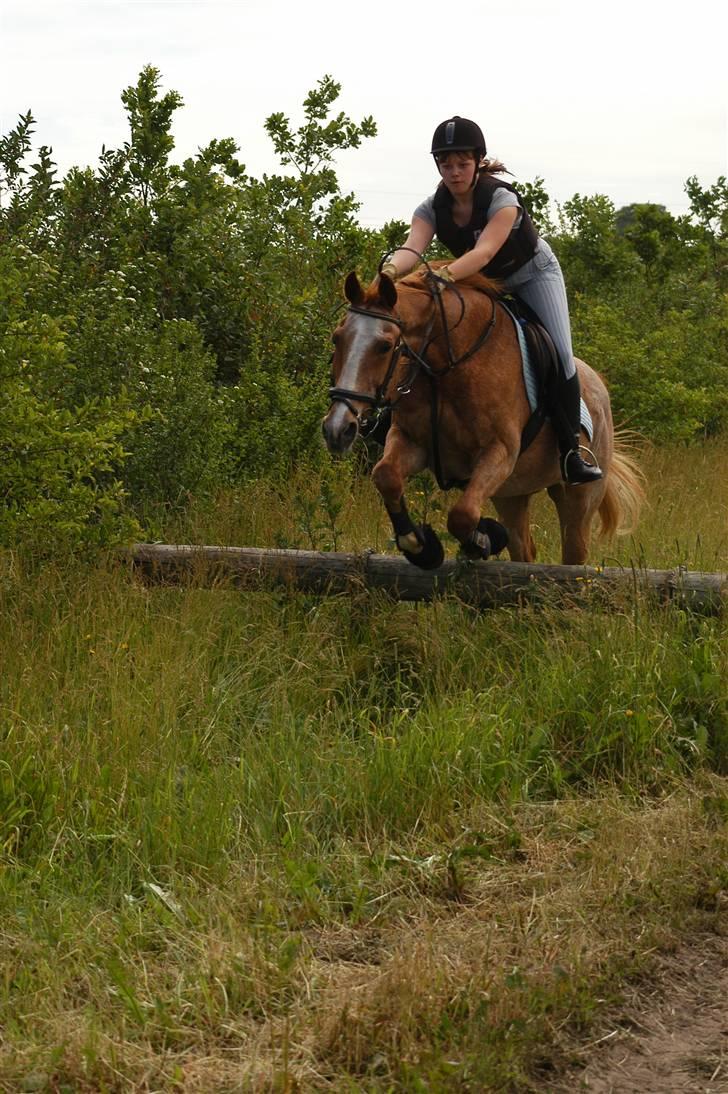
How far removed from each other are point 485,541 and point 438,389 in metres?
0.83

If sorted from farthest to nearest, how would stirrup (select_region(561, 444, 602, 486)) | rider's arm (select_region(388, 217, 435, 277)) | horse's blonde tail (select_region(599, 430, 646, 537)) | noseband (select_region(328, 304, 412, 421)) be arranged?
horse's blonde tail (select_region(599, 430, 646, 537)), stirrup (select_region(561, 444, 602, 486)), rider's arm (select_region(388, 217, 435, 277)), noseband (select_region(328, 304, 412, 421))

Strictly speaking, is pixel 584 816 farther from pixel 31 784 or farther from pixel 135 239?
pixel 135 239

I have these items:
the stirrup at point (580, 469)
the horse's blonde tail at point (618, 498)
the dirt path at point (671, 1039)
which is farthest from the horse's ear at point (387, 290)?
the dirt path at point (671, 1039)

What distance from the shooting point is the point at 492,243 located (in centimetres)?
690

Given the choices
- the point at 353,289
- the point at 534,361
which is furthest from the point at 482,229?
the point at 353,289

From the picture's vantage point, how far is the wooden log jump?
22.3ft

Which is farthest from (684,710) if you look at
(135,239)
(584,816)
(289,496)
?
(135,239)

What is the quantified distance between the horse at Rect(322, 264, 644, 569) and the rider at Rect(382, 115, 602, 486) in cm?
19

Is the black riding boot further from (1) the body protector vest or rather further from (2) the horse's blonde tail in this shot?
(2) the horse's blonde tail

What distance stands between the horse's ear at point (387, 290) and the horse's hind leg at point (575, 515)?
8.27 ft

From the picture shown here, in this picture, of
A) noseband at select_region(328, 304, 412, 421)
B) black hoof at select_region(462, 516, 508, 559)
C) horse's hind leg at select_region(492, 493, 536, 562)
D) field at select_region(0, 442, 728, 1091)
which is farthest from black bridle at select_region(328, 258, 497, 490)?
horse's hind leg at select_region(492, 493, 536, 562)

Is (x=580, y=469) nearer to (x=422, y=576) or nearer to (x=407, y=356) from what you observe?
(x=422, y=576)

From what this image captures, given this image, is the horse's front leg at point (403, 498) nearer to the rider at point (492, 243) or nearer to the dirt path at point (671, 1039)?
the rider at point (492, 243)

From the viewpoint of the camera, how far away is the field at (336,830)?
3645 millimetres
